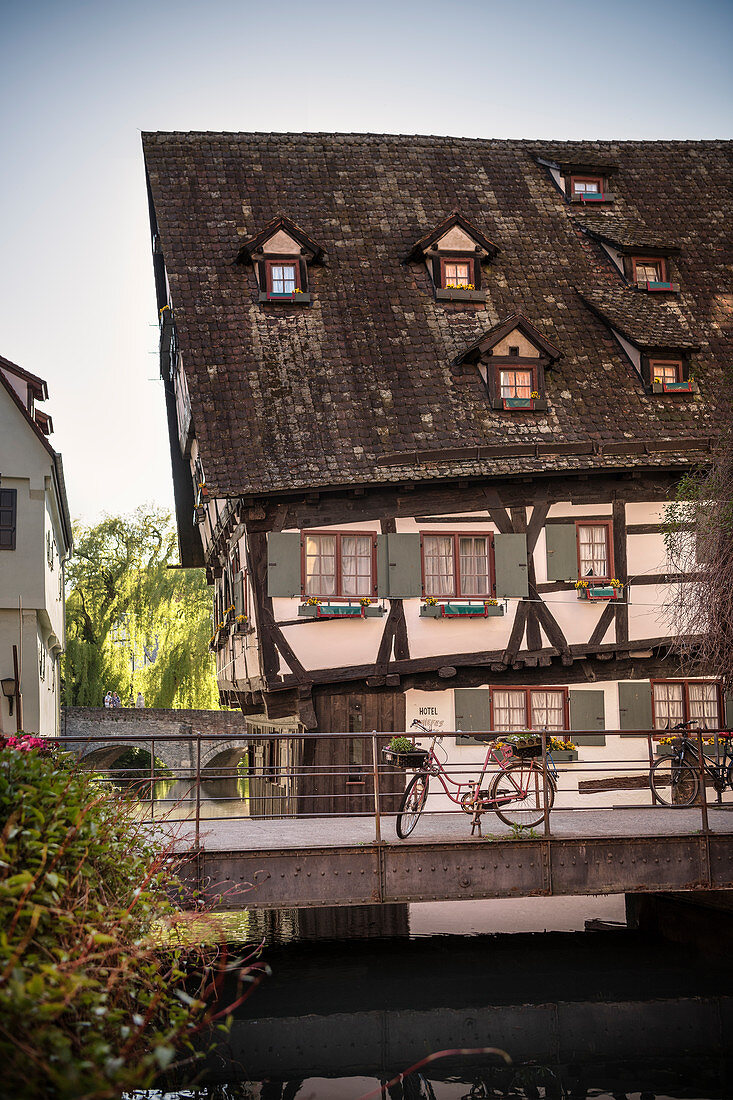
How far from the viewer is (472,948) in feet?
40.2

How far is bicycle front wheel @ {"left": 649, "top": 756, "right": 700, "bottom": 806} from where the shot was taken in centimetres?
1386

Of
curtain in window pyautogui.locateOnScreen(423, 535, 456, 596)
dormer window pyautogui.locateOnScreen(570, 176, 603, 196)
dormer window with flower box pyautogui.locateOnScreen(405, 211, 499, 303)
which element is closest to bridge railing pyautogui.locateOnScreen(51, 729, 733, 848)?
curtain in window pyautogui.locateOnScreen(423, 535, 456, 596)

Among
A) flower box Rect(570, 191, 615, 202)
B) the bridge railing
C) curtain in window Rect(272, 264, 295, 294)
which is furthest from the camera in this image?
flower box Rect(570, 191, 615, 202)

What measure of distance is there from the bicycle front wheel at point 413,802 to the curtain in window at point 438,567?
5109 millimetres

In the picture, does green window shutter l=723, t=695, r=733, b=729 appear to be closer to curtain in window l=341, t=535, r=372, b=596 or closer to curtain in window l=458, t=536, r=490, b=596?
curtain in window l=458, t=536, r=490, b=596

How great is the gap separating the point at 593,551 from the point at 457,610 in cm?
234

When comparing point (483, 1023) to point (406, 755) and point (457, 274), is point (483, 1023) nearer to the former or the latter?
point (406, 755)

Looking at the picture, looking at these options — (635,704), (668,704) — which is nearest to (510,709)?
(635,704)

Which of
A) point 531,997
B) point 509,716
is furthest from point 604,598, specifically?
point 531,997

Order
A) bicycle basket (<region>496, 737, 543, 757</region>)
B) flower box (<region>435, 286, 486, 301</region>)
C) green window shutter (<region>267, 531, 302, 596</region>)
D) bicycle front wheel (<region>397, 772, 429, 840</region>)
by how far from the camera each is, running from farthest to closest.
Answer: flower box (<region>435, 286, 486, 301</region>) < green window shutter (<region>267, 531, 302, 596</region>) < bicycle basket (<region>496, 737, 543, 757</region>) < bicycle front wheel (<region>397, 772, 429, 840</region>)

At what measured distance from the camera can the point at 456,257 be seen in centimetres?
1791

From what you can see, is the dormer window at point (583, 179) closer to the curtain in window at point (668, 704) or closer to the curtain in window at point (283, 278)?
the curtain in window at point (283, 278)

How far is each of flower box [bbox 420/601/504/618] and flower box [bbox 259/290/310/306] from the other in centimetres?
522

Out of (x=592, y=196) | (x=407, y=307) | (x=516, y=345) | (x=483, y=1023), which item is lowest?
(x=483, y=1023)
